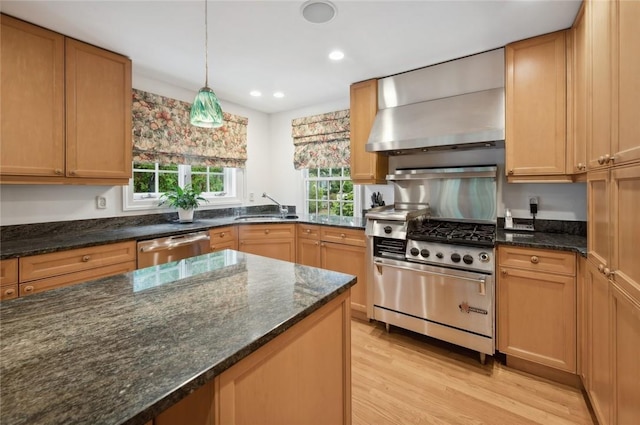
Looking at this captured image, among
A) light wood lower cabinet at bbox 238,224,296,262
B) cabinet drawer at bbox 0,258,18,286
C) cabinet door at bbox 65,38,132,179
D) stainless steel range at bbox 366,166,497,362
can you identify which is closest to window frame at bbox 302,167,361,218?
stainless steel range at bbox 366,166,497,362

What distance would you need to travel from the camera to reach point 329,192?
4043 mm

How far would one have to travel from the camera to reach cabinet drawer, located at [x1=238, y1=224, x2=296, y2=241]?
3322mm

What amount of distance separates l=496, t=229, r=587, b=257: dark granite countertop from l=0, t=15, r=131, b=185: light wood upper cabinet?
3278 millimetres

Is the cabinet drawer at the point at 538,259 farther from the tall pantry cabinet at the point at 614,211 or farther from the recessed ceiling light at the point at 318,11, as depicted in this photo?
the recessed ceiling light at the point at 318,11

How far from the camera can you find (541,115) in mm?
2250

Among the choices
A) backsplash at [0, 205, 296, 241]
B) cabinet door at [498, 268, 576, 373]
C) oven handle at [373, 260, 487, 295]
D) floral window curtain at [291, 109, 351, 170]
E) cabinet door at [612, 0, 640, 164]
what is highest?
floral window curtain at [291, 109, 351, 170]

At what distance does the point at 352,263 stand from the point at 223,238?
1.41 m

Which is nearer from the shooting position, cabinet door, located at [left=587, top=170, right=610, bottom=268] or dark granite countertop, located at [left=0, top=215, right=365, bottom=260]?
cabinet door, located at [left=587, top=170, right=610, bottom=268]

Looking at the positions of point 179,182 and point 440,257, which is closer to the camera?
point 440,257

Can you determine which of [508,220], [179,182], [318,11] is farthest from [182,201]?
[508,220]

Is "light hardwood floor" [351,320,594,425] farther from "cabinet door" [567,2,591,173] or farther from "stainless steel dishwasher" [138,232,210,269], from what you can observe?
"stainless steel dishwasher" [138,232,210,269]

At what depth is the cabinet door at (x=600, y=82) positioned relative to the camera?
4.53 ft

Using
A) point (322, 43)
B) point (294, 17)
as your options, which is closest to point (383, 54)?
point (322, 43)

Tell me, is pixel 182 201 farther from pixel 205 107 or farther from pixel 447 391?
pixel 447 391
